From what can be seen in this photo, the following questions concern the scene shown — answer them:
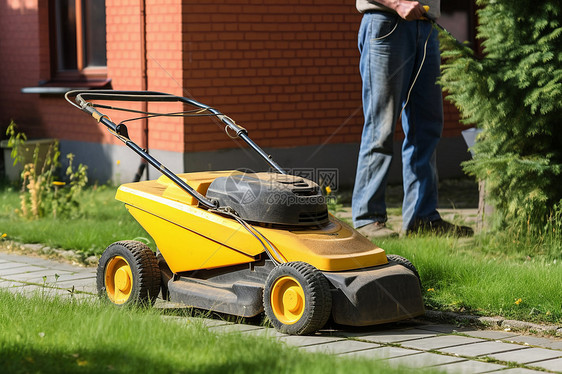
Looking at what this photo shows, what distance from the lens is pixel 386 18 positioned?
6.68 meters

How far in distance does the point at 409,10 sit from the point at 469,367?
3.15 metres

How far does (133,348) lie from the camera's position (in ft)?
12.7

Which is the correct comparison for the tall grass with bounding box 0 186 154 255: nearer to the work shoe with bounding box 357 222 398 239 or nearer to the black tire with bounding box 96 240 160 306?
the black tire with bounding box 96 240 160 306

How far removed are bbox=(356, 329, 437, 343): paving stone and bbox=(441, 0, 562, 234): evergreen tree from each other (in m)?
1.87

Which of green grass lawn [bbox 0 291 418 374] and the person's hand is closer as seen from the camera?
green grass lawn [bbox 0 291 418 374]

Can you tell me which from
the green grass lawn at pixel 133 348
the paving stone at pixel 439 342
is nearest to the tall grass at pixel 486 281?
the paving stone at pixel 439 342

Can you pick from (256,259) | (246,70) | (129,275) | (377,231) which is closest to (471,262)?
(377,231)

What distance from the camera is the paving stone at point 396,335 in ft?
14.6

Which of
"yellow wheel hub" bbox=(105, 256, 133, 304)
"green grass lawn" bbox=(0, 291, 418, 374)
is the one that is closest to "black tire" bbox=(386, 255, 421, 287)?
"green grass lawn" bbox=(0, 291, 418, 374)

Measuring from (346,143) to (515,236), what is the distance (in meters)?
4.29

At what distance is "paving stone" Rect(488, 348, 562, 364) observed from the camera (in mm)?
4086

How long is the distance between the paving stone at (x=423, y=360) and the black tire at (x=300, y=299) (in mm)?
478

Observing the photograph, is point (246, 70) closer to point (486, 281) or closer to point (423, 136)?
point (423, 136)

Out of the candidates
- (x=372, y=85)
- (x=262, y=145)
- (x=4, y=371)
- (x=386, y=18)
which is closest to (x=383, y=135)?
(x=372, y=85)
